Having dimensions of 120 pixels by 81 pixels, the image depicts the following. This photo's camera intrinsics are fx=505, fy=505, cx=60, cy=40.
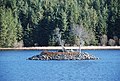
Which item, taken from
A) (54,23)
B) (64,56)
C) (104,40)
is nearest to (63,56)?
(64,56)

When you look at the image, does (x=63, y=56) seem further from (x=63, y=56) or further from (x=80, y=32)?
(x=80, y=32)

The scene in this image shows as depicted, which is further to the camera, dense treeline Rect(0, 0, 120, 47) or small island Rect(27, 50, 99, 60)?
dense treeline Rect(0, 0, 120, 47)

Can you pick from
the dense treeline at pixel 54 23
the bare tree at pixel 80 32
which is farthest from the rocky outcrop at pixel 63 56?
the bare tree at pixel 80 32

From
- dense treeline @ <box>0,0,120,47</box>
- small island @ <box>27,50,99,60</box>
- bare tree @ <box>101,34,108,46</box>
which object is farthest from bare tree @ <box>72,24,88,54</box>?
small island @ <box>27,50,99,60</box>

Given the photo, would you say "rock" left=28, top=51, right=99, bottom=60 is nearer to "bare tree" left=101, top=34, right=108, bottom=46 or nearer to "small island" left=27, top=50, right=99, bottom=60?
"small island" left=27, top=50, right=99, bottom=60

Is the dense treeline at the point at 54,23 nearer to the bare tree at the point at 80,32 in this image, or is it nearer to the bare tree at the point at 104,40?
the bare tree at the point at 104,40

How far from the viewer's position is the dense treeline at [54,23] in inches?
4569

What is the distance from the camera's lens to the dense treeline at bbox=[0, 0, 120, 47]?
116 m

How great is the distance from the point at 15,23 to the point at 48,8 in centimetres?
1139

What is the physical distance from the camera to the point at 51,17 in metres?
122

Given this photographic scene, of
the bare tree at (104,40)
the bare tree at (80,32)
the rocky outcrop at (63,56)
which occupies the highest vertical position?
the bare tree at (80,32)

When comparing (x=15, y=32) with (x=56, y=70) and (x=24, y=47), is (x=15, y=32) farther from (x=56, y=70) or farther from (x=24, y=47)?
(x=56, y=70)

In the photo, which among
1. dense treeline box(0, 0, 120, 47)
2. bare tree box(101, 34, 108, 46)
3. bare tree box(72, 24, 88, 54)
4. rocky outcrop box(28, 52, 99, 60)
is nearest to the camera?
rocky outcrop box(28, 52, 99, 60)

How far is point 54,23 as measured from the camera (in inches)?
4715
